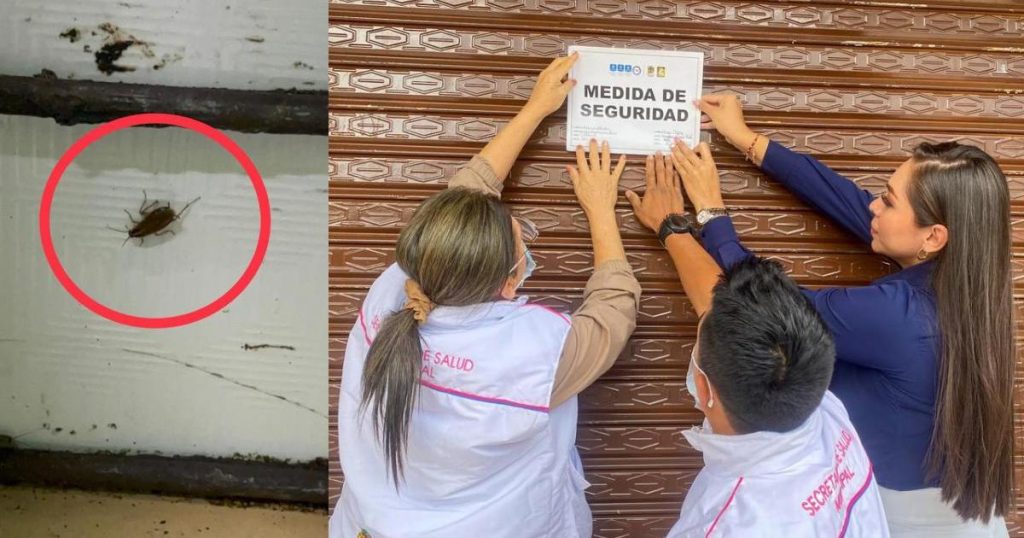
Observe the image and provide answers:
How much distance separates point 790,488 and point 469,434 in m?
0.57

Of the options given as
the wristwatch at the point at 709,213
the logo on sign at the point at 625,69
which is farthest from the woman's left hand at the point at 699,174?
the logo on sign at the point at 625,69

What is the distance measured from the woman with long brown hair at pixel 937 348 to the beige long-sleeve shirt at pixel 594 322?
41cm

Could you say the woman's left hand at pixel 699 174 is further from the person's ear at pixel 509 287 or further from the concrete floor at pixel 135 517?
the concrete floor at pixel 135 517

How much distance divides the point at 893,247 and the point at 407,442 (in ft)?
3.82

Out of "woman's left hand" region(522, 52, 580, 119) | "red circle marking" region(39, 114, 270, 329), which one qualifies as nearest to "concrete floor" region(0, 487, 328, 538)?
"red circle marking" region(39, 114, 270, 329)

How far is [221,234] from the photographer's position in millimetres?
2451

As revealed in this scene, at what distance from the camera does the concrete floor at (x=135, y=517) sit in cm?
260

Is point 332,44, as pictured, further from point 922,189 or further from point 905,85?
point 905,85

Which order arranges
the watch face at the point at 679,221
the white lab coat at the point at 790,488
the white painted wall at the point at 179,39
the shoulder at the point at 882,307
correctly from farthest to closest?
the white painted wall at the point at 179,39 < the watch face at the point at 679,221 < the shoulder at the point at 882,307 < the white lab coat at the point at 790,488

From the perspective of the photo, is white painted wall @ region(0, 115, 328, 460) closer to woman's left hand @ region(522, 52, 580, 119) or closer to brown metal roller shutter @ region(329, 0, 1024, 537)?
brown metal roller shutter @ region(329, 0, 1024, 537)

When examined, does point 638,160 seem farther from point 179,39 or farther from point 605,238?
point 179,39

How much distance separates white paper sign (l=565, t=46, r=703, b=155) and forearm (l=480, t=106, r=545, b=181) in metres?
0.15

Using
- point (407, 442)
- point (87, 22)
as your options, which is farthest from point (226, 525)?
point (87, 22)

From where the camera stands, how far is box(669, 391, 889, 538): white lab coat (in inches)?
42.0
